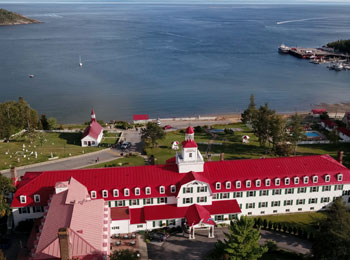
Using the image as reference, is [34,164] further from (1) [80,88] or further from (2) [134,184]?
(1) [80,88]

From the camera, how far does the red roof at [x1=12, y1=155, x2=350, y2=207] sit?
5225 centimetres

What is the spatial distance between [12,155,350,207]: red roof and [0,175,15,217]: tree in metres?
0.99

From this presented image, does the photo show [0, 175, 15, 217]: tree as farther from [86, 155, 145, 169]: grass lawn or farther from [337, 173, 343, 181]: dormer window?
[337, 173, 343, 181]: dormer window

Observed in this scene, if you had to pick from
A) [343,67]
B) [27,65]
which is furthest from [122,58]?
[343,67]

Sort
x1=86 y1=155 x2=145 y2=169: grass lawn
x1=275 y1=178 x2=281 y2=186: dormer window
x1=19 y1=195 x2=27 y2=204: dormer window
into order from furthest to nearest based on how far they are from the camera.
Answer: x1=86 y1=155 x2=145 y2=169: grass lawn
x1=275 y1=178 x2=281 y2=186: dormer window
x1=19 y1=195 x2=27 y2=204: dormer window

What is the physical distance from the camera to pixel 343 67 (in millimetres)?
194375

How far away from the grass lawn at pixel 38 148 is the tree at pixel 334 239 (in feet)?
171

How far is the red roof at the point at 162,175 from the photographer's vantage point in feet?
171

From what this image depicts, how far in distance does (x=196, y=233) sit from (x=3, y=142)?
55375mm

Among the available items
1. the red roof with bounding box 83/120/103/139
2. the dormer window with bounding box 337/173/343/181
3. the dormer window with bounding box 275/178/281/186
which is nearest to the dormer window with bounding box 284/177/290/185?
the dormer window with bounding box 275/178/281/186

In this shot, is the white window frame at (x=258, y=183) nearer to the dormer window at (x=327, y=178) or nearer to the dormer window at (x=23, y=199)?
the dormer window at (x=327, y=178)

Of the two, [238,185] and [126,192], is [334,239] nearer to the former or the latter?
[238,185]

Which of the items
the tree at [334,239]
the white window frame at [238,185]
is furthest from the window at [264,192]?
the tree at [334,239]

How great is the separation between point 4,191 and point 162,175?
21.3m
